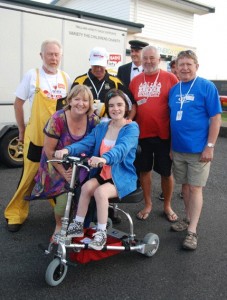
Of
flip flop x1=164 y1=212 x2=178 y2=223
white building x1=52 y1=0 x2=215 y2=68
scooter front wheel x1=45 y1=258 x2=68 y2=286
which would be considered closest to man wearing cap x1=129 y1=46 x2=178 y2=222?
flip flop x1=164 y1=212 x2=178 y2=223

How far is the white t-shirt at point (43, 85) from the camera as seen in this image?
12.4ft

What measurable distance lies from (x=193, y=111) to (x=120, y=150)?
1.04 m

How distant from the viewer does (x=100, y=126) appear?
3.47m

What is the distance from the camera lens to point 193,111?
3.66 meters

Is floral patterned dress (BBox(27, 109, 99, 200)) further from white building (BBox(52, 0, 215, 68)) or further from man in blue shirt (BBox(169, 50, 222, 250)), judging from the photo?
white building (BBox(52, 0, 215, 68))

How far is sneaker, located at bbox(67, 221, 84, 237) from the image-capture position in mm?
3072

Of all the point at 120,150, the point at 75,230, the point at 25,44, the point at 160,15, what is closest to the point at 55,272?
the point at 75,230

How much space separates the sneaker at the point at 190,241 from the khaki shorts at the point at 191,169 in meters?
0.55

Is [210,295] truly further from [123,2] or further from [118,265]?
[123,2]

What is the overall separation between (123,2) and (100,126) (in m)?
15.9

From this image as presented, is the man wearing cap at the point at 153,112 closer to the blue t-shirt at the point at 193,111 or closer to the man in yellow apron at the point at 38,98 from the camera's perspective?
the blue t-shirt at the point at 193,111

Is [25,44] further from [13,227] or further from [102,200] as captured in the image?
[102,200]

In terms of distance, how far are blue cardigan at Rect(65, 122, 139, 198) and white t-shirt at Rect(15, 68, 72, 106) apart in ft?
2.35

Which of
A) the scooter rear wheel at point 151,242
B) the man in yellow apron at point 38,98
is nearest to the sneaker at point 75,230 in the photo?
the scooter rear wheel at point 151,242
